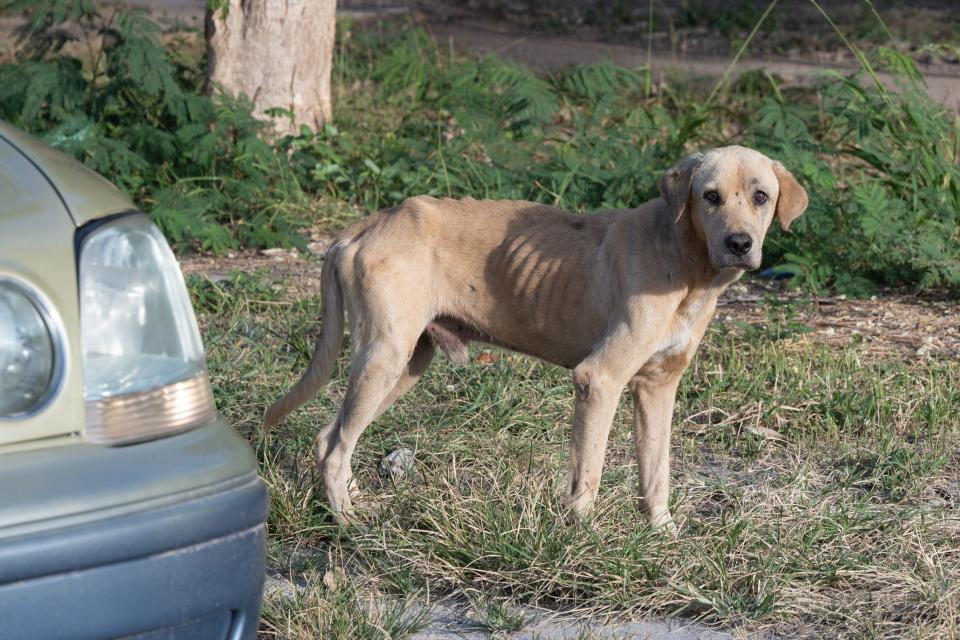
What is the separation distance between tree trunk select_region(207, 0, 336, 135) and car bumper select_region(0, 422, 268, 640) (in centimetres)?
559

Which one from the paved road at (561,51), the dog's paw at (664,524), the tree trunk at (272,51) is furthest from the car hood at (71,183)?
the paved road at (561,51)

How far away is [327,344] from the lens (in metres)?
4.09

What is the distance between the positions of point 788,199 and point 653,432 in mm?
897

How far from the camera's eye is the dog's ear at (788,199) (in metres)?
3.92

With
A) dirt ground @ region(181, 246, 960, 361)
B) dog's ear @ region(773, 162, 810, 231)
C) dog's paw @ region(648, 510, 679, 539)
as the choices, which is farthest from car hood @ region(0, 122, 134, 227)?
dirt ground @ region(181, 246, 960, 361)

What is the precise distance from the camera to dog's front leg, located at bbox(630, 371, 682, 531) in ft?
13.0

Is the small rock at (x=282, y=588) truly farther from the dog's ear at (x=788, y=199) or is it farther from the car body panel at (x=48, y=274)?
the dog's ear at (x=788, y=199)

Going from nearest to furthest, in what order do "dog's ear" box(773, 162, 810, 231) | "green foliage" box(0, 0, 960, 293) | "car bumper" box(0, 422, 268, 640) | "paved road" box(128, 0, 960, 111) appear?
"car bumper" box(0, 422, 268, 640) < "dog's ear" box(773, 162, 810, 231) < "green foliage" box(0, 0, 960, 293) < "paved road" box(128, 0, 960, 111)

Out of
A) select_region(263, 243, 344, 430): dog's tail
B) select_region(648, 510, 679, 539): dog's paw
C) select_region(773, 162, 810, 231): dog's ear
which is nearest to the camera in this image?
select_region(648, 510, 679, 539): dog's paw

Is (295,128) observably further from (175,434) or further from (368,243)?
(175,434)

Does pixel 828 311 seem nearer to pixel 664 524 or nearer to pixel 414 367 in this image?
pixel 414 367

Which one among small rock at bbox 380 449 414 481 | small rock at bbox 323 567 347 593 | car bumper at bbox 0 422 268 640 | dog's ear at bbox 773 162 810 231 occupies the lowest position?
small rock at bbox 380 449 414 481

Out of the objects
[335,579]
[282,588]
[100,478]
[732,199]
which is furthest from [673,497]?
[100,478]

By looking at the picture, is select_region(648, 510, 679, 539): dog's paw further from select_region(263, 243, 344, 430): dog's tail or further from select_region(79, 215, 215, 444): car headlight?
select_region(79, 215, 215, 444): car headlight
